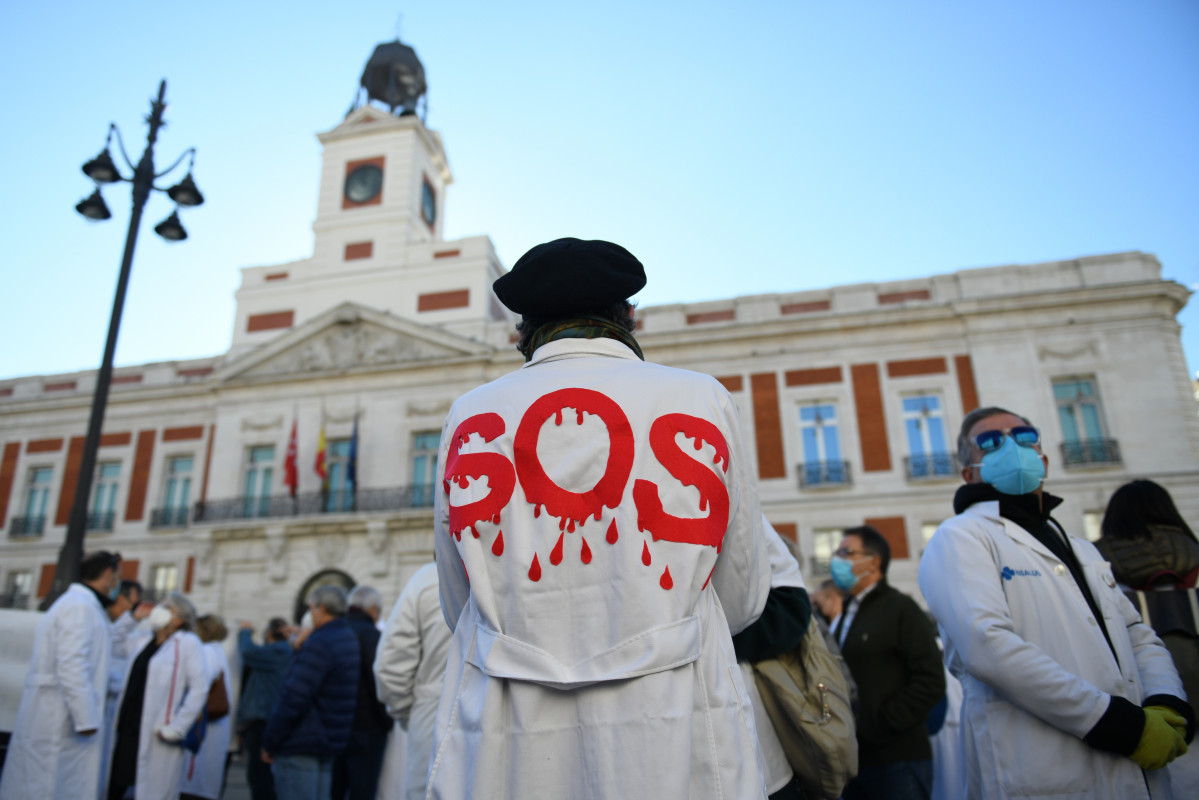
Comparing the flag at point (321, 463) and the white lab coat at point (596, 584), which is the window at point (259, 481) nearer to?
the flag at point (321, 463)

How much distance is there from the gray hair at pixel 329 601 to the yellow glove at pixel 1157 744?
13.9 ft

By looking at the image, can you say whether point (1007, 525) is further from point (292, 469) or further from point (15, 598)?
point (15, 598)

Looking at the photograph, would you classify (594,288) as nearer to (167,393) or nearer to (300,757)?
(300,757)

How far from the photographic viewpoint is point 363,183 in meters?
25.6

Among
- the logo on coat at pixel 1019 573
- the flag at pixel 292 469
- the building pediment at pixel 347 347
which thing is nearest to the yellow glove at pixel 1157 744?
the logo on coat at pixel 1019 573

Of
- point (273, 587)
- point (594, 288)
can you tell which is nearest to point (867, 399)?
point (273, 587)

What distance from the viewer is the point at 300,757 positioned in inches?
181

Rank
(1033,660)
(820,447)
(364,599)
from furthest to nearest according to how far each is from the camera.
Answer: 1. (820,447)
2. (364,599)
3. (1033,660)

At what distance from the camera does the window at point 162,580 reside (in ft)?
70.0

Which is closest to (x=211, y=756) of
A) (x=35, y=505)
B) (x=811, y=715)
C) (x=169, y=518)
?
(x=811, y=715)

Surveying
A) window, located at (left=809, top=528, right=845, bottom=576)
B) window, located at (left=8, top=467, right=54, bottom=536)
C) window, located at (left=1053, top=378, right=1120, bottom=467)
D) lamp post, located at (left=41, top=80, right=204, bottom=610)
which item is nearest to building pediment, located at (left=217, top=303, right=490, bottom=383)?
window, located at (left=8, top=467, right=54, bottom=536)

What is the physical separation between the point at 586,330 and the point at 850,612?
3.02 m

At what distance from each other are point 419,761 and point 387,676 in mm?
457

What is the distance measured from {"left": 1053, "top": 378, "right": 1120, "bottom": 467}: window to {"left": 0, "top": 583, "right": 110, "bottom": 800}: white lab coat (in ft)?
60.0
